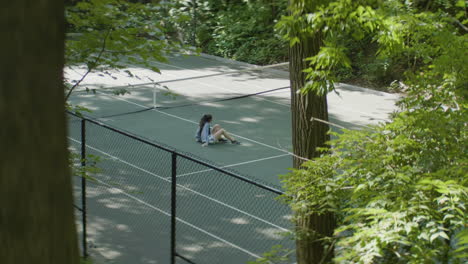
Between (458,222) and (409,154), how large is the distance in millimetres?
1428

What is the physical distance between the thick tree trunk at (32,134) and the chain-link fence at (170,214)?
730 cm

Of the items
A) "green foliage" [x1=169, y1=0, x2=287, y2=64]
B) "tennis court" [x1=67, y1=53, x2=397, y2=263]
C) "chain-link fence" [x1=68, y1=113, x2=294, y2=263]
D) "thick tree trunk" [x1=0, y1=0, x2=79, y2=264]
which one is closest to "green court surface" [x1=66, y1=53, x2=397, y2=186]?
"tennis court" [x1=67, y1=53, x2=397, y2=263]

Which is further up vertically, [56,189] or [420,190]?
[56,189]

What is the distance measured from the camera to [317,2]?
21.8ft

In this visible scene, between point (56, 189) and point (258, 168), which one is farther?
A: point (258, 168)

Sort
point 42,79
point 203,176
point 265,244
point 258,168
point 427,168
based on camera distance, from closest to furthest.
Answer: point 42,79 → point 427,168 → point 265,244 → point 203,176 → point 258,168

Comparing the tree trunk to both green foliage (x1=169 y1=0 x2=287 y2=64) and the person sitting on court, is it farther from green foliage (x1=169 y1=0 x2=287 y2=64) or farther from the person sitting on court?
green foliage (x1=169 y1=0 x2=287 y2=64)

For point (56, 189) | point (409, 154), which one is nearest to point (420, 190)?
point (409, 154)

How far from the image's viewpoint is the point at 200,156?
1825 centimetres

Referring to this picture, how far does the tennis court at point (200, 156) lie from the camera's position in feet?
40.2

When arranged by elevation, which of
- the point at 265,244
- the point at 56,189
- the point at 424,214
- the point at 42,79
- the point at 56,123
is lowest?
the point at 265,244

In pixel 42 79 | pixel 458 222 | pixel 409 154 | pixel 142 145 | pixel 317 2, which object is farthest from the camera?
pixel 142 145

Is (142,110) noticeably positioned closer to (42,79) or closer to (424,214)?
(424,214)

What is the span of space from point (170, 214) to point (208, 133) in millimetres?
5736
